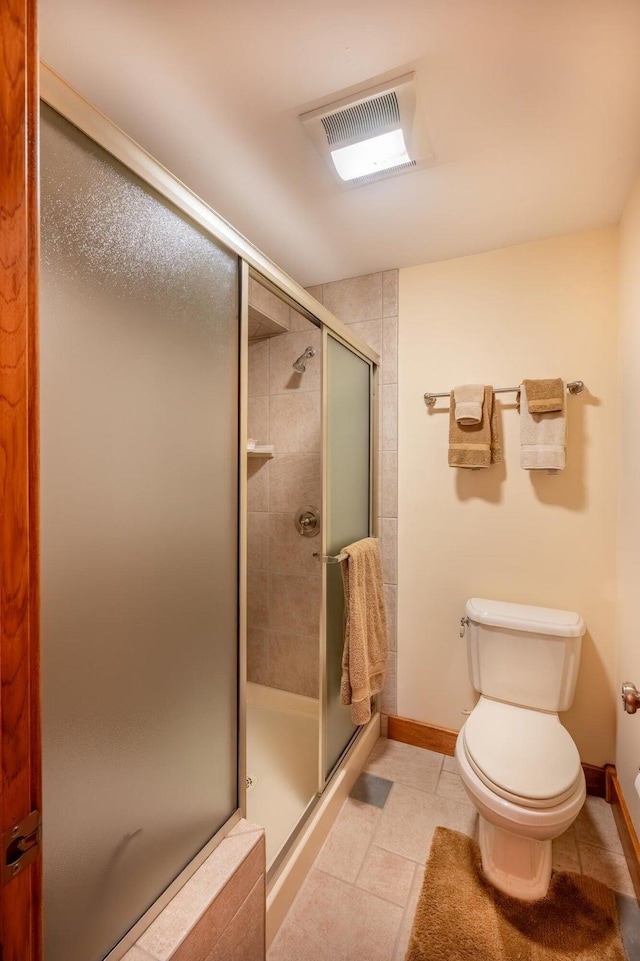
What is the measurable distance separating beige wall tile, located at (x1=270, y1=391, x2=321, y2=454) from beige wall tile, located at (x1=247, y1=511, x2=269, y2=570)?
1.30 feet

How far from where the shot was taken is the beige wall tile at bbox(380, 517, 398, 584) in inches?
83.6

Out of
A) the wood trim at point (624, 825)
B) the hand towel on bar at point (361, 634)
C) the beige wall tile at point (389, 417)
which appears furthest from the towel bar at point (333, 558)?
the wood trim at point (624, 825)

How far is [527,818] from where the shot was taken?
3.96 ft

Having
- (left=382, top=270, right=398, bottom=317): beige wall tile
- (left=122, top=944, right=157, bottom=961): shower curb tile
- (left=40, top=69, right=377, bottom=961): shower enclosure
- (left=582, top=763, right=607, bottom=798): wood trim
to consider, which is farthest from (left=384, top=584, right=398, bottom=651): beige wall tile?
(left=122, top=944, right=157, bottom=961): shower curb tile

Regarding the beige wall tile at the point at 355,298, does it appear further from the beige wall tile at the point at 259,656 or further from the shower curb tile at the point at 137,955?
the shower curb tile at the point at 137,955

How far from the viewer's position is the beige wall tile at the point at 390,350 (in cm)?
212

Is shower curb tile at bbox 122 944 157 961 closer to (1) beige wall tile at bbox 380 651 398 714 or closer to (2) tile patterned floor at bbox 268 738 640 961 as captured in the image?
(2) tile patterned floor at bbox 268 738 640 961

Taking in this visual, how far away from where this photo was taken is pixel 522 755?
1.37 metres

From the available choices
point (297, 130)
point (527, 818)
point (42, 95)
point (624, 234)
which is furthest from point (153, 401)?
point (624, 234)

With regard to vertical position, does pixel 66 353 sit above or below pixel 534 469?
above

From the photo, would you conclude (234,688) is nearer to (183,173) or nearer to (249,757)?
(249,757)

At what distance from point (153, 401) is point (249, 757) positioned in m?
1.82

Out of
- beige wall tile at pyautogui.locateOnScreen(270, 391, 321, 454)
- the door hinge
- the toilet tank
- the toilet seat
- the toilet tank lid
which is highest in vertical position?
beige wall tile at pyautogui.locateOnScreen(270, 391, 321, 454)

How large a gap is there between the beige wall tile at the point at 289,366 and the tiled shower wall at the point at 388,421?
0.33 meters
